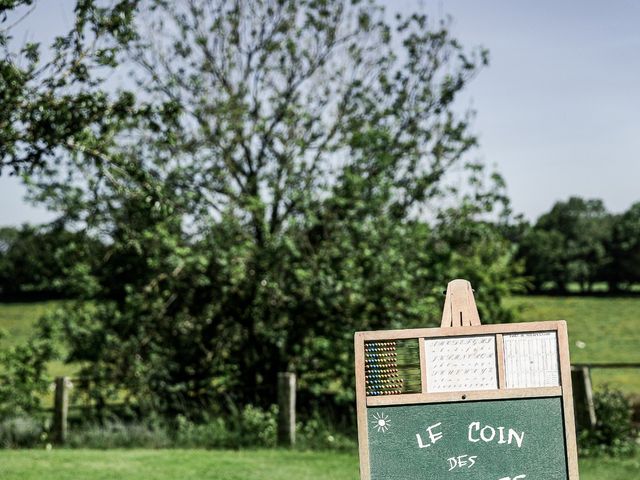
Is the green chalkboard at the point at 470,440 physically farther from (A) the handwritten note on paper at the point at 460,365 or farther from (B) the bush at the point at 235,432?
(B) the bush at the point at 235,432

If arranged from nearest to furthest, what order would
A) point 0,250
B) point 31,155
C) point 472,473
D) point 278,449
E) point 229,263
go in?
point 472,473 → point 31,155 → point 278,449 → point 229,263 → point 0,250

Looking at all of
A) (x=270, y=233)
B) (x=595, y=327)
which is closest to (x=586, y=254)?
(x=595, y=327)

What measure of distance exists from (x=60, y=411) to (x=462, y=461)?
337 inches

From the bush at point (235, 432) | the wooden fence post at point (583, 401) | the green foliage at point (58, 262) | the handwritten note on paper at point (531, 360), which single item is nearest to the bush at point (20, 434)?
the bush at point (235, 432)

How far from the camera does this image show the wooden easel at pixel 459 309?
4750 mm

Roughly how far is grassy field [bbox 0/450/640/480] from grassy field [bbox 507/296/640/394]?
22.1m

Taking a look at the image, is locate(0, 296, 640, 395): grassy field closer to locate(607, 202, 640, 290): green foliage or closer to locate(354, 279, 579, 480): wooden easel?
locate(607, 202, 640, 290): green foliage

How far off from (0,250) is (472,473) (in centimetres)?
2378

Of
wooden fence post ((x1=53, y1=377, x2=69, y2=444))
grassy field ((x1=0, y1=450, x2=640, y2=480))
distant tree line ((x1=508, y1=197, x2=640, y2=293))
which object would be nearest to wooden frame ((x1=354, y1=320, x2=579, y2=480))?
grassy field ((x1=0, y1=450, x2=640, y2=480))

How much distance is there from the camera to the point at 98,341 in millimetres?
12602

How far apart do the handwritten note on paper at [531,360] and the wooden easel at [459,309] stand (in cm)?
41

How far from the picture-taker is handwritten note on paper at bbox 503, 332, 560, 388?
4.35 m

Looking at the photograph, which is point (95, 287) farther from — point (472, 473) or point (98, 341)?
point (472, 473)

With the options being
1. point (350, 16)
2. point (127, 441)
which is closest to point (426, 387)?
point (127, 441)
